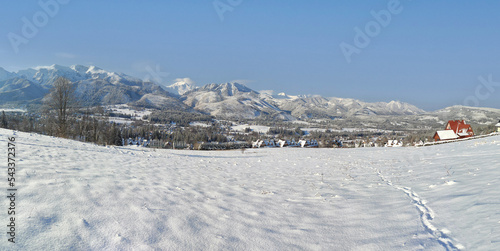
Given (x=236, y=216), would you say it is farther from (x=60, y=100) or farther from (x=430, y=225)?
(x=60, y=100)

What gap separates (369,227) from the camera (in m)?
5.39

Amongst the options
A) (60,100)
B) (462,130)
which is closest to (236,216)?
(60,100)

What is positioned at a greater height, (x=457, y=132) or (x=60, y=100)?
(x=60, y=100)

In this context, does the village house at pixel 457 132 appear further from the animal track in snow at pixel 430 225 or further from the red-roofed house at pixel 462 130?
the animal track in snow at pixel 430 225

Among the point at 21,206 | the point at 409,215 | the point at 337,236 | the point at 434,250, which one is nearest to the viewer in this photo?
the point at 434,250

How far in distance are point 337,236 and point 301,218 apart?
1164 millimetres

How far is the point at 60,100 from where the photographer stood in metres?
30.6

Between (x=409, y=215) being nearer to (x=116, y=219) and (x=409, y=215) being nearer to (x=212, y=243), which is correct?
(x=212, y=243)

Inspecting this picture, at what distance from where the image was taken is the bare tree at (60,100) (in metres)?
30.3

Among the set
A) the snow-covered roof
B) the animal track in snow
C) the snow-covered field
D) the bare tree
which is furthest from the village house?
the bare tree

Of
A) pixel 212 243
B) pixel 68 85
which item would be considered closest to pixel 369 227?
pixel 212 243

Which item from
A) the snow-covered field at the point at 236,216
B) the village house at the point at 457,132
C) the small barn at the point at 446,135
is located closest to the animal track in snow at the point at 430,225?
the snow-covered field at the point at 236,216

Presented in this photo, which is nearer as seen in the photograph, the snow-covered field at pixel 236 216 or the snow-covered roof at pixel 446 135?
the snow-covered field at pixel 236 216

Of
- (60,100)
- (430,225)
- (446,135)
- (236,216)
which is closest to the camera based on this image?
(430,225)
